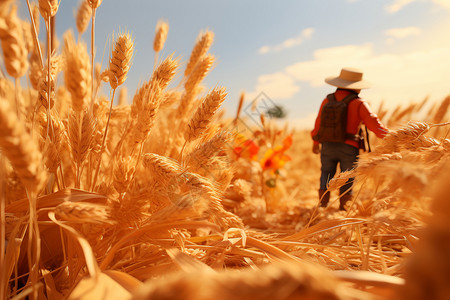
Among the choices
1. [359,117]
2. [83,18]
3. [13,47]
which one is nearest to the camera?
[13,47]

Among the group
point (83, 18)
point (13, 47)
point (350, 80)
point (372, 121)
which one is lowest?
point (372, 121)

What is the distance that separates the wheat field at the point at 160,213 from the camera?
0.92ft

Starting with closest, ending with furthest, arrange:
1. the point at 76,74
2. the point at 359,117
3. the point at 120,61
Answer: the point at 76,74 < the point at 120,61 < the point at 359,117

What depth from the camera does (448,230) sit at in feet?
0.87

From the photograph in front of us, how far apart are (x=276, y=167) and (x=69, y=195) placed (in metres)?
1.64

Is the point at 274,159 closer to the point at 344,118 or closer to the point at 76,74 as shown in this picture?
the point at 344,118

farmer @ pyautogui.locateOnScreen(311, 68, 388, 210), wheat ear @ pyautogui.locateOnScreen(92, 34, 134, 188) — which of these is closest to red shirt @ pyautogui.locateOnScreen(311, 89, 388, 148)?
farmer @ pyautogui.locateOnScreen(311, 68, 388, 210)

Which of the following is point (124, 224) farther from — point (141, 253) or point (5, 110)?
point (5, 110)

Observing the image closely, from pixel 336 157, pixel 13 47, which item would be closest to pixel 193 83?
pixel 13 47

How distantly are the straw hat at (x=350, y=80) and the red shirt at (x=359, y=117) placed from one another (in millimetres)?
78

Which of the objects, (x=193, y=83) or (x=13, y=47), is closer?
(x=13, y=47)

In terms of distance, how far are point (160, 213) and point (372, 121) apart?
4.75 feet

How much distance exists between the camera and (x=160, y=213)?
695 millimetres

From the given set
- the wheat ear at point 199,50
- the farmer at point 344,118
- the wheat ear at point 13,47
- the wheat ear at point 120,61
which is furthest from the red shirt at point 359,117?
the wheat ear at point 13,47
